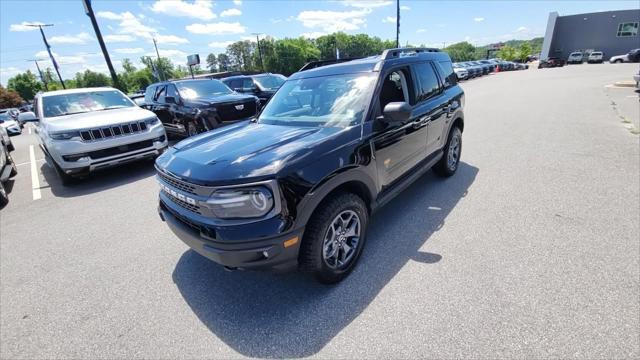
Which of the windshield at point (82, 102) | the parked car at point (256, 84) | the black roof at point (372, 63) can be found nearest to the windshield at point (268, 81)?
the parked car at point (256, 84)

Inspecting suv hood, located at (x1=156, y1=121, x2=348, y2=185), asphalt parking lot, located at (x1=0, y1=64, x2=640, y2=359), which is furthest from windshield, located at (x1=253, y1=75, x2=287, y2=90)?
suv hood, located at (x1=156, y1=121, x2=348, y2=185)

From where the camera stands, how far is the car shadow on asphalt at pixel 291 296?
216 centimetres

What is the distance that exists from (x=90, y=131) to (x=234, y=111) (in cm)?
320

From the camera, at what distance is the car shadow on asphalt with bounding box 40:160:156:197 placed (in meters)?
5.59

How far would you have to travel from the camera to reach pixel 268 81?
41.3ft

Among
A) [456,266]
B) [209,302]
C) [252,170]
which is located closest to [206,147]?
[252,170]

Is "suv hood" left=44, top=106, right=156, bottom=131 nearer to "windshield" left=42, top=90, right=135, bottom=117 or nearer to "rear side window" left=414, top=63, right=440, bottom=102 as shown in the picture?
"windshield" left=42, top=90, right=135, bottom=117

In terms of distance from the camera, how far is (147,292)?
Result: 108 inches

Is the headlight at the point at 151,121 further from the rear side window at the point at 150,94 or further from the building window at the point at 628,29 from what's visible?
the building window at the point at 628,29

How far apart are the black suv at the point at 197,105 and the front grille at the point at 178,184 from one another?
5213mm

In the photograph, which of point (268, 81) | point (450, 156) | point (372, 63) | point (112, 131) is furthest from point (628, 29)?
point (112, 131)

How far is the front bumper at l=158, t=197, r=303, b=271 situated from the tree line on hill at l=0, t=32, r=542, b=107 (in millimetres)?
58283

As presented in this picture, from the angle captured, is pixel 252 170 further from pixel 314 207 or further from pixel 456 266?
pixel 456 266

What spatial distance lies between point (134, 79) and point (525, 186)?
366 ft
